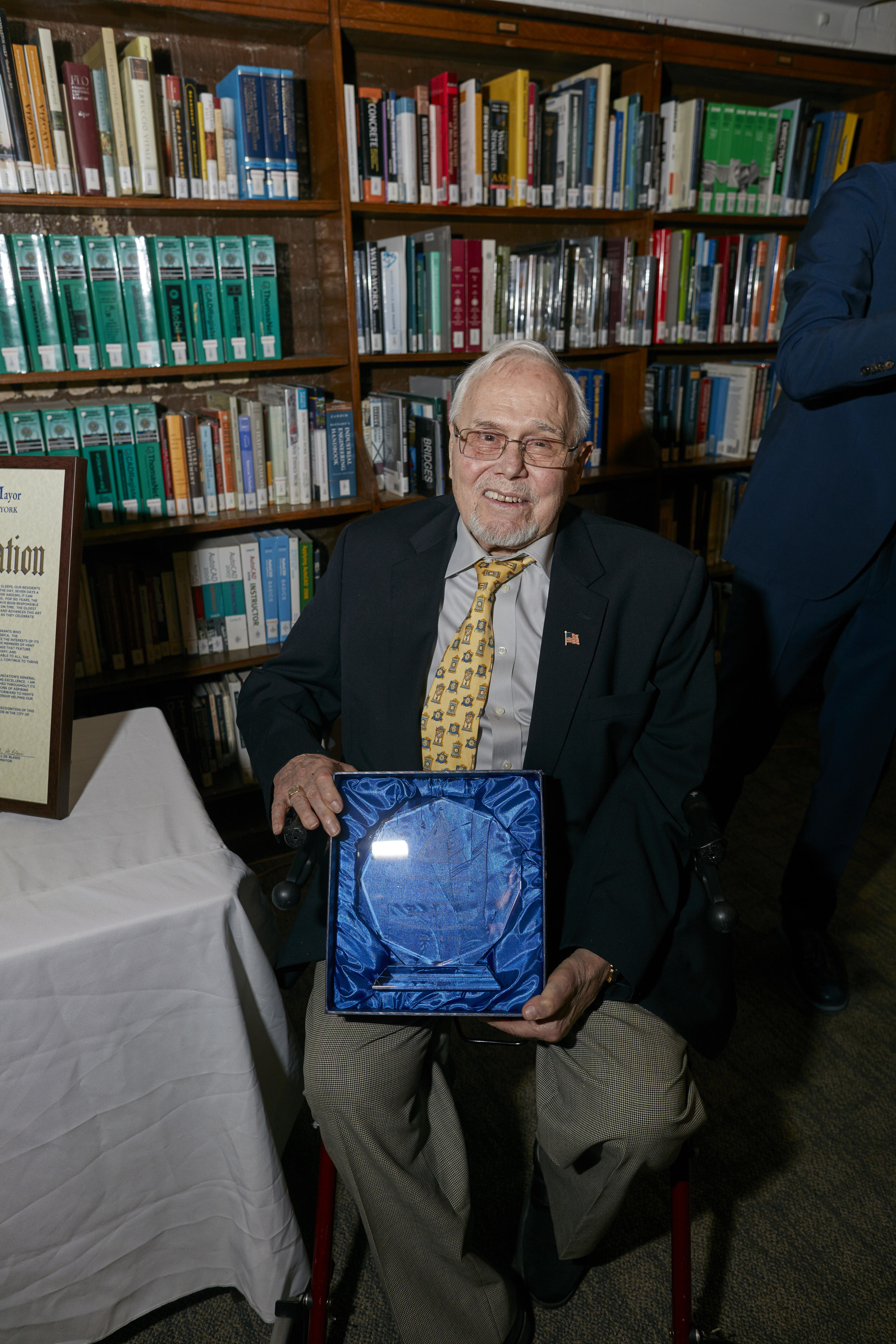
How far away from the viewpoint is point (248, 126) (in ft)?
6.91

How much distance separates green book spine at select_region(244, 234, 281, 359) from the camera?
7.22 ft

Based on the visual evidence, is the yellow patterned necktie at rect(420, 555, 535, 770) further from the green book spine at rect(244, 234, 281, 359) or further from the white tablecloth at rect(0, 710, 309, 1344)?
the green book spine at rect(244, 234, 281, 359)

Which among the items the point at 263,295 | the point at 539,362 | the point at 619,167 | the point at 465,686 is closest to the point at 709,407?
the point at 619,167

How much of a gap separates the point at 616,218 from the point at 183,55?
4.38ft

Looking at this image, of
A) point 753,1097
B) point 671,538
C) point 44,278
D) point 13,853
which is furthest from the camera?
point 671,538

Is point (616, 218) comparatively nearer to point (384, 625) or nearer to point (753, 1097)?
point (384, 625)

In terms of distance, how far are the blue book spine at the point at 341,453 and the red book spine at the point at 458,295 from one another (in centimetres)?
41

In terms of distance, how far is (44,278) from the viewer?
1.99 meters

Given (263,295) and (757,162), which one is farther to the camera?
(757,162)

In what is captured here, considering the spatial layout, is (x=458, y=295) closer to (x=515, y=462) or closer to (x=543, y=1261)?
(x=515, y=462)

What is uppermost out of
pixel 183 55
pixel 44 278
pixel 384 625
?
pixel 183 55

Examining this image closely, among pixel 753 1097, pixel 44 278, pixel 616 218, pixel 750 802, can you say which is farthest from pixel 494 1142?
pixel 616 218

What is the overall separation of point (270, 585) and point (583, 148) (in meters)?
1.63

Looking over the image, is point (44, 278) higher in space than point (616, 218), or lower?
lower
